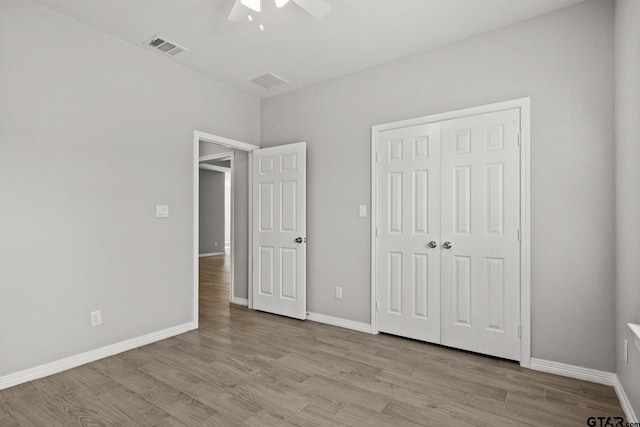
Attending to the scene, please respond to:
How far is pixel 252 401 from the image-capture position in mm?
2260

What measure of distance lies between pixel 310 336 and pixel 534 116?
2.89m

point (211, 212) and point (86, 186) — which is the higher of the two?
point (86, 186)

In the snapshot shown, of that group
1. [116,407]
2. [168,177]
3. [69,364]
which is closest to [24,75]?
[168,177]

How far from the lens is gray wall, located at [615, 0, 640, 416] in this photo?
1.97 m

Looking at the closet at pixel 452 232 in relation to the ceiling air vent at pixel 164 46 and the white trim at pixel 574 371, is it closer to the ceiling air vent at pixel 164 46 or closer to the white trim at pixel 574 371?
the white trim at pixel 574 371

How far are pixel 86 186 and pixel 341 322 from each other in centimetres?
285

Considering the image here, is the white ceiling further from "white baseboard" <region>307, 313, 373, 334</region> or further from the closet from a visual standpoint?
"white baseboard" <region>307, 313, 373, 334</region>

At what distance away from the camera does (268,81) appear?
4.04 metres

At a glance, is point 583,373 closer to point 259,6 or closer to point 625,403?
point 625,403

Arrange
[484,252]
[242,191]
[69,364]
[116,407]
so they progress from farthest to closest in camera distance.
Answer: [242,191]
[484,252]
[69,364]
[116,407]

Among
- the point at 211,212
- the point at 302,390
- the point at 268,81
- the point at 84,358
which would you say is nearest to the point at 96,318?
the point at 84,358

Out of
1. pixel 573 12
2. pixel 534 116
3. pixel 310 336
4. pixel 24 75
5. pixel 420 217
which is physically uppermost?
pixel 573 12

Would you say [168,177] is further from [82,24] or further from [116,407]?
[116,407]

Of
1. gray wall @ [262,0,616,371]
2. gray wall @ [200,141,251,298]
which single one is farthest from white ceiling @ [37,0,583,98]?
gray wall @ [200,141,251,298]
